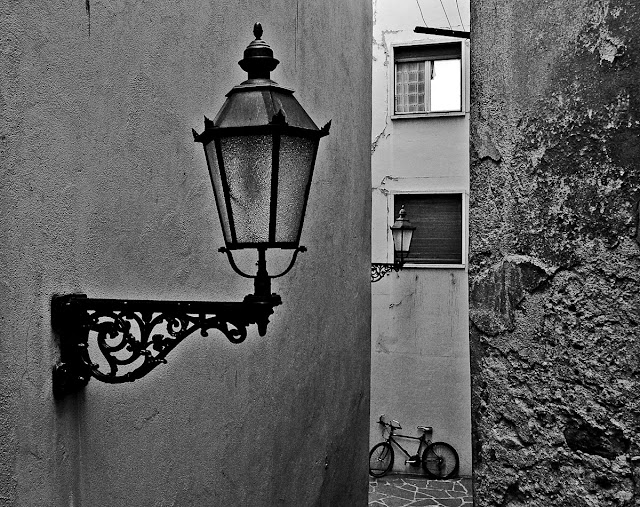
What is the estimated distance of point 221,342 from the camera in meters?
4.03

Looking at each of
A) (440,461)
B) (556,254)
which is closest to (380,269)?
(440,461)

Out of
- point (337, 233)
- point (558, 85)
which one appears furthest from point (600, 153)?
point (337, 233)

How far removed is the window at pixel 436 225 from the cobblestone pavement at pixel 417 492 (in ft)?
12.6

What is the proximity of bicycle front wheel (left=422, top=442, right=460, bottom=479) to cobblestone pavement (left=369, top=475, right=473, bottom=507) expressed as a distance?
0.19 meters

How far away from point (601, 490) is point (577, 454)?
9 centimetres

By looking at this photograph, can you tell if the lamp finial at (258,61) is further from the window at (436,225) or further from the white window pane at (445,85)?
the white window pane at (445,85)

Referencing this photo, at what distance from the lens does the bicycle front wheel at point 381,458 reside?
13805 millimetres

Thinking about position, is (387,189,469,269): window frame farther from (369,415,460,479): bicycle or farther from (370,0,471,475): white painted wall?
(369,415,460,479): bicycle

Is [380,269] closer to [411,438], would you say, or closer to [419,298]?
[419,298]

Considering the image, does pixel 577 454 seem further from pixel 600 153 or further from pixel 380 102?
Result: pixel 380 102

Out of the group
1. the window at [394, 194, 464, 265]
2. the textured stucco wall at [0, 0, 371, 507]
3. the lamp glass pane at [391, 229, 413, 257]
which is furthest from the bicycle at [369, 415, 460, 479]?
the textured stucco wall at [0, 0, 371, 507]

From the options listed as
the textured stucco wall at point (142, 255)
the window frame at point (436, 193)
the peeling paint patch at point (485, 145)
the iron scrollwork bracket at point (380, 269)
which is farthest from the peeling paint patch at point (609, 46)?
the window frame at point (436, 193)

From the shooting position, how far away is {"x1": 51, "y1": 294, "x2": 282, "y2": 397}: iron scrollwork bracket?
7.62ft

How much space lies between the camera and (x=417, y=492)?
1255 centimetres
